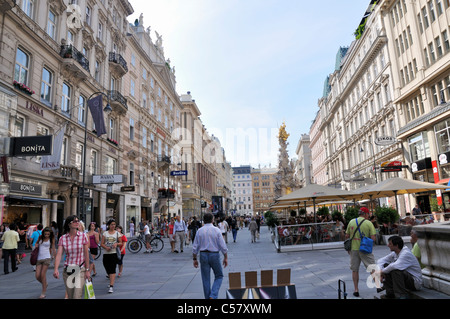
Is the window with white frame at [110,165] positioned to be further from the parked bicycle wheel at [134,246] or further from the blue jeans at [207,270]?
the blue jeans at [207,270]

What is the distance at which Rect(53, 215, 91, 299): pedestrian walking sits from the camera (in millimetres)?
5738

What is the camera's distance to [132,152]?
32.1 m

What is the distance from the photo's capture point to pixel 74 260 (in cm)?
599

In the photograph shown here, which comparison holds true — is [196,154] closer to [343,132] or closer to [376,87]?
[343,132]

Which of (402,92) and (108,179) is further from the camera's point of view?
(402,92)

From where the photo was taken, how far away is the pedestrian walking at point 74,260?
5738 millimetres

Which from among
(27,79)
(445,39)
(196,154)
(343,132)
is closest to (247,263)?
(27,79)

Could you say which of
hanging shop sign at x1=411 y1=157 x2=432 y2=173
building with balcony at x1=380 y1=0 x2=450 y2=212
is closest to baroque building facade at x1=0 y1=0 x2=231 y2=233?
hanging shop sign at x1=411 y1=157 x2=432 y2=173

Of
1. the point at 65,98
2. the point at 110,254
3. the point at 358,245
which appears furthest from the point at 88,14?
the point at 358,245

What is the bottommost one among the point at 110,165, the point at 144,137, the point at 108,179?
the point at 108,179

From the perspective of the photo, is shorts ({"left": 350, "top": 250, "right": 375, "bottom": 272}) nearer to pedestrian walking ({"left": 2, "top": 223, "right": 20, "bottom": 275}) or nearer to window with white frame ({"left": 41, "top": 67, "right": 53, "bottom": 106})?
pedestrian walking ({"left": 2, "top": 223, "right": 20, "bottom": 275})

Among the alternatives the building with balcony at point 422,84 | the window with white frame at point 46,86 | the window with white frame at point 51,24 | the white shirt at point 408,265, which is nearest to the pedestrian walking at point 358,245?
the white shirt at point 408,265

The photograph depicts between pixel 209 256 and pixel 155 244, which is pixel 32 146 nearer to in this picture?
pixel 155 244
